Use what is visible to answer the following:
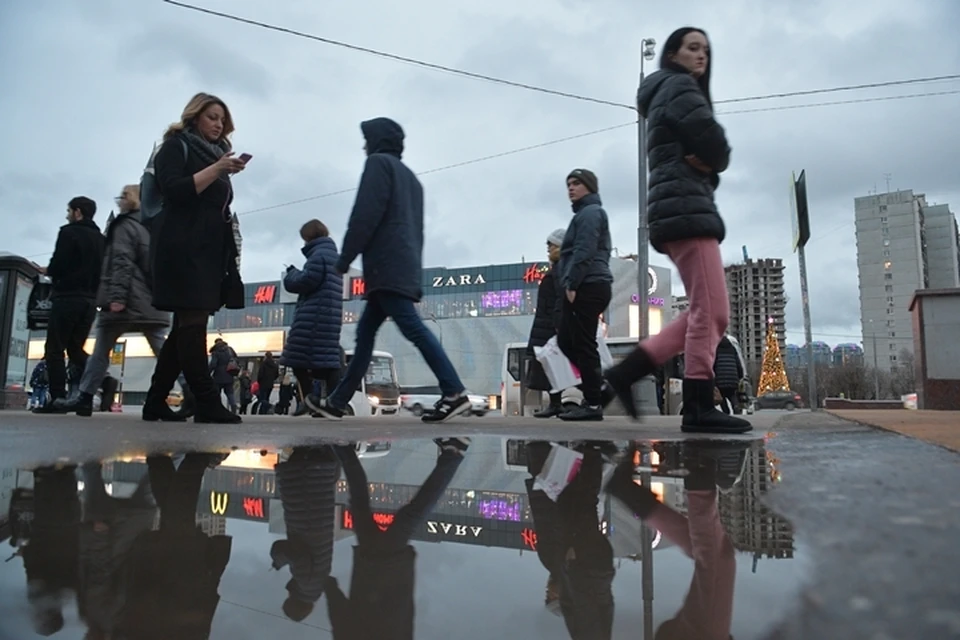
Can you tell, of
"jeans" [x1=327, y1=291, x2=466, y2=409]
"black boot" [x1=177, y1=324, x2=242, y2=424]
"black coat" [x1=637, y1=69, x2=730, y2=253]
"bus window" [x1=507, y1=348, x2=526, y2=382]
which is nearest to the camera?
"black coat" [x1=637, y1=69, x2=730, y2=253]

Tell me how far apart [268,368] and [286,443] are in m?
12.7

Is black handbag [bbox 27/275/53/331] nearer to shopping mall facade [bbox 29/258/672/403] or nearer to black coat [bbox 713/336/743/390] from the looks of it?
black coat [bbox 713/336/743/390]

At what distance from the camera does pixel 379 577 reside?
859 mm

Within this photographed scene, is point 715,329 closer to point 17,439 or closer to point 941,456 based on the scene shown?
point 941,456

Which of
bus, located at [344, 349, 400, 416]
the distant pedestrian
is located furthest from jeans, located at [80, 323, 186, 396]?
bus, located at [344, 349, 400, 416]

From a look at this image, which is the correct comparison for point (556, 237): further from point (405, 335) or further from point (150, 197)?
point (150, 197)

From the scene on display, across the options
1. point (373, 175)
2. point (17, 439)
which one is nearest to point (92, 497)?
point (17, 439)

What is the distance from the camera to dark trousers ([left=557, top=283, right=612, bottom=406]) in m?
4.55

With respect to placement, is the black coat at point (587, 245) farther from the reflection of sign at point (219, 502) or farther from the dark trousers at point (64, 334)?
the dark trousers at point (64, 334)

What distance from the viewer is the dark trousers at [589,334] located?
4551mm

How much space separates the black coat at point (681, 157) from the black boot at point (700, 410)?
687 mm

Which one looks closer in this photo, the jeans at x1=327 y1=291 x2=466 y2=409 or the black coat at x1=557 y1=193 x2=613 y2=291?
the jeans at x1=327 y1=291 x2=466 y2=409

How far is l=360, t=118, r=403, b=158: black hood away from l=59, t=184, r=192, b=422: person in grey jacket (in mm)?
1684

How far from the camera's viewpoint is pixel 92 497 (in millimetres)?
1365
